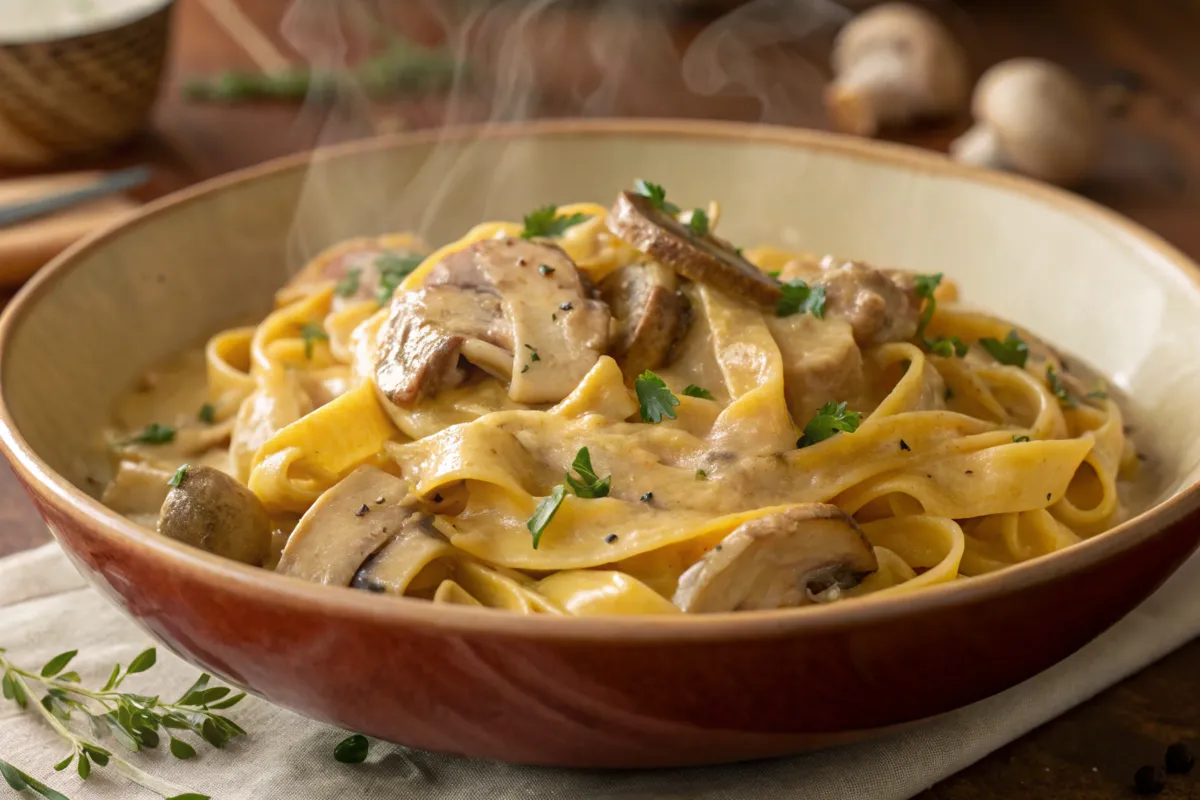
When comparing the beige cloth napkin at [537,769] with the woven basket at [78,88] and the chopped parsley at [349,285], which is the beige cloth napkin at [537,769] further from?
the woven basket at [78,88]

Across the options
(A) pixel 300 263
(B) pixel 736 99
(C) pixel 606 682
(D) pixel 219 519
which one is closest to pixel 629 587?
(C) pixel 606 682

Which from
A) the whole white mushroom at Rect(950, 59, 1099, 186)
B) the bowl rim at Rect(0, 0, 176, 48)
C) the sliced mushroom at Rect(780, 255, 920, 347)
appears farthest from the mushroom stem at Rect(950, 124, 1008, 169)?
the bowl rim at Rect(0, 0, 176, 48)

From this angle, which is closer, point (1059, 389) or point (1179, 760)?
point (1179, 760)

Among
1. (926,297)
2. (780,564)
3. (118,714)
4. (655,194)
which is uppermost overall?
(655,194)

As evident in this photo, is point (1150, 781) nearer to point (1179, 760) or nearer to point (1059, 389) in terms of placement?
point (1179, 760)

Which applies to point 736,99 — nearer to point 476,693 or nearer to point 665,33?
point 665,33

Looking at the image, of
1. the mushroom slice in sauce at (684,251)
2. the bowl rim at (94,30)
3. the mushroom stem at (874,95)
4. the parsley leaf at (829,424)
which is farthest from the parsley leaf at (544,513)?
Answer: the mushroom stem at (874,95)

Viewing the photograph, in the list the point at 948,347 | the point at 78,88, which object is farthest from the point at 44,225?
the point at 948,347
